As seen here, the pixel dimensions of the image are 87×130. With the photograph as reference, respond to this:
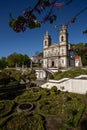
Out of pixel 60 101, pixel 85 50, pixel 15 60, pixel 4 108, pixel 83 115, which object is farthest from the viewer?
pixel 15 60

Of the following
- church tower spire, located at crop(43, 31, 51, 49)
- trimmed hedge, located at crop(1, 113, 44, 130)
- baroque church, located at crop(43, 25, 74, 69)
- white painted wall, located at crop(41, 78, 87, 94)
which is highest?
church tower spire, located at crop(43, 31, 51, 49)

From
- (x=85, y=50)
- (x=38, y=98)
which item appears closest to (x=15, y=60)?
(x=38, y=98)

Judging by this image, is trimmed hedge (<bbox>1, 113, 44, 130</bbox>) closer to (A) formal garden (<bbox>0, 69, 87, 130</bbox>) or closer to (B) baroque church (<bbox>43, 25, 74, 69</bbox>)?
(A) formal garden (<bbox>0, 69, 87, 130</bbox>)

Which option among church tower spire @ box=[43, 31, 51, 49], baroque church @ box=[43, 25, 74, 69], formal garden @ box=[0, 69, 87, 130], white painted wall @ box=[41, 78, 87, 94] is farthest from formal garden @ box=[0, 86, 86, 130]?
church tower spire @ box=[43, 31, 51, 49]

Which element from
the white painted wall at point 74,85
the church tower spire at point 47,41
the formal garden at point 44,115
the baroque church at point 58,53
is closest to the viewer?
the formal garden at point 44,115

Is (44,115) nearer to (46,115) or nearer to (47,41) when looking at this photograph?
(46,115)

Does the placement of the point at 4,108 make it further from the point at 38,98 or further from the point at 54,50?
the point at 54,50

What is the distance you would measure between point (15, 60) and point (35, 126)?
6666cm

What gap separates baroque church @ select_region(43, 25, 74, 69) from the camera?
58.6 meters

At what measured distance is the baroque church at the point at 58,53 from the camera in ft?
192

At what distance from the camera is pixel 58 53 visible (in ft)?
204

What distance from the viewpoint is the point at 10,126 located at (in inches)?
577

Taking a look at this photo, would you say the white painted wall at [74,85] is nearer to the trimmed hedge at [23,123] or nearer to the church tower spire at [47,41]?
the trimmed hedge at [23,123]

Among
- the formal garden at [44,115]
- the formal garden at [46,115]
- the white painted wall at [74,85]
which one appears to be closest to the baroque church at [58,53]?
the white painted wall at [74,85]
